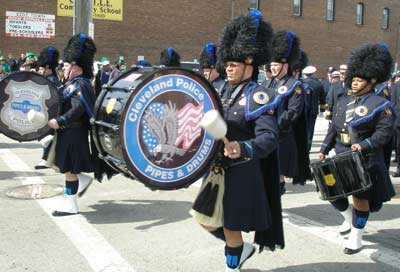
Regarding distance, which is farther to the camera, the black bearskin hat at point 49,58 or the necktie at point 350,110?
the black bearskin hat at point 49,58

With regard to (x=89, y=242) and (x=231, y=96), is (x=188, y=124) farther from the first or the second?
(x=89, y=242)

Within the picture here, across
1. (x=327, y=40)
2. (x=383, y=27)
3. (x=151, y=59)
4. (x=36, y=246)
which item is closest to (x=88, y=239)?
(x=36, y=246)

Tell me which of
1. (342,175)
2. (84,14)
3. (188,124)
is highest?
(84,14)

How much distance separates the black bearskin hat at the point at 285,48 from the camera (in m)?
5.69

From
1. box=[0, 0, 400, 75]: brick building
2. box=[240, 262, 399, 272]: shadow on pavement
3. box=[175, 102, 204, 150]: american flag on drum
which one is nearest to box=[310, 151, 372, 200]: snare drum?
box=[240, 262, 399, 272]: shadow on pavement

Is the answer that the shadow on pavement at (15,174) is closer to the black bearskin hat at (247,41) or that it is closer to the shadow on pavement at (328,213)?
the shadow on pavement at (328,213)

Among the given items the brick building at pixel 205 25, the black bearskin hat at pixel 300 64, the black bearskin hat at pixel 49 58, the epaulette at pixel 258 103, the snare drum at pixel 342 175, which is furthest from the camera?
the brick building at pixel 205 25

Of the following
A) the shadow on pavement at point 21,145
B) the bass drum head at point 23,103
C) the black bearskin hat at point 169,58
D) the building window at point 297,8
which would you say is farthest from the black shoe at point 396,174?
the building window at point 297,8

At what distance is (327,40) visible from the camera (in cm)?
3578

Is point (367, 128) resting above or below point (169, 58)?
below

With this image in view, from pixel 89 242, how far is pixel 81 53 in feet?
7.52

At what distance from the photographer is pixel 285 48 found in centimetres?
570

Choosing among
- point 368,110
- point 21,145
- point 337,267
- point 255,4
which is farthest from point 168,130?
point 255,4

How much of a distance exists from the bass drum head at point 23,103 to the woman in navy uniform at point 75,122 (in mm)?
226
